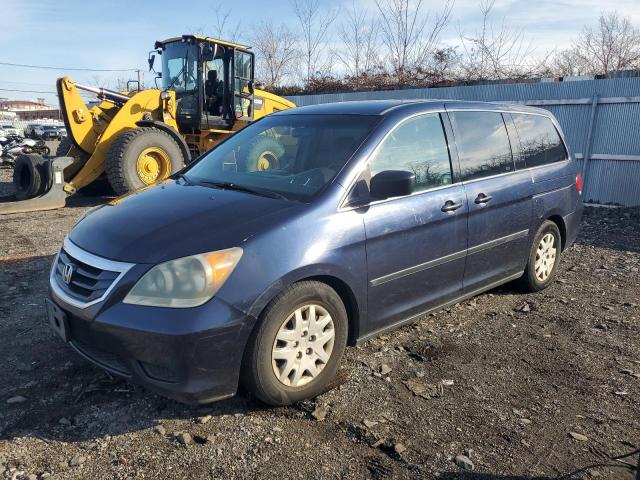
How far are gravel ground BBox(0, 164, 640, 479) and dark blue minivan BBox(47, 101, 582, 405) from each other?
286mm

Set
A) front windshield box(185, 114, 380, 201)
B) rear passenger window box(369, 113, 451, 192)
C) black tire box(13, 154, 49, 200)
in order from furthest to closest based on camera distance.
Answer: black tire box(13, 154, 49, 200), rear passenger window box(369, 113, 451, 192), front windshield box(185, 114, 380, 201)

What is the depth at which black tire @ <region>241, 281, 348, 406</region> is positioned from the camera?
285 cm

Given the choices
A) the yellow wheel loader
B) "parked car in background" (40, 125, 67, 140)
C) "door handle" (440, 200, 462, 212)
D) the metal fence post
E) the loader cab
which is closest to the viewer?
"door handle" (440, 200, 462, 212)

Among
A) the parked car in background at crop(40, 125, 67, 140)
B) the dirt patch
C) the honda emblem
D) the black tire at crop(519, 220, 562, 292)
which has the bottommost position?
the dirt patch

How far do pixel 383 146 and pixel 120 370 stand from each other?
2162 mm

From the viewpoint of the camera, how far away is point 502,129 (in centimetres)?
468

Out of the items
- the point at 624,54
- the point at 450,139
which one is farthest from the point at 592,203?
the point at 624,54

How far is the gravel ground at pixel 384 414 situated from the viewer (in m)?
2.65

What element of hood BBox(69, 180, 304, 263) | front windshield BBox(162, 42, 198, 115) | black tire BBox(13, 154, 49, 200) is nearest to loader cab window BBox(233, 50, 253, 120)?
front windshield BBox(162, 42, 198, 115)

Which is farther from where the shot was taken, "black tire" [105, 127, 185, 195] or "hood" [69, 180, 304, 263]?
"black tire" [105, 127, 185, 195]

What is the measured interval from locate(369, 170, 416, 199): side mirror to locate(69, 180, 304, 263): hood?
1.76 ft

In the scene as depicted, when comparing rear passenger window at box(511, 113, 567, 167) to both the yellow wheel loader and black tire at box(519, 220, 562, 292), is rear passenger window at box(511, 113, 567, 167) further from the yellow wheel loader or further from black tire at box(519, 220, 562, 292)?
the yellow wheel loader

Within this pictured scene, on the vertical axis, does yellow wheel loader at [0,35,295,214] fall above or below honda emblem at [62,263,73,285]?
above

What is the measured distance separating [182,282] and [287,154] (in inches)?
59.5
